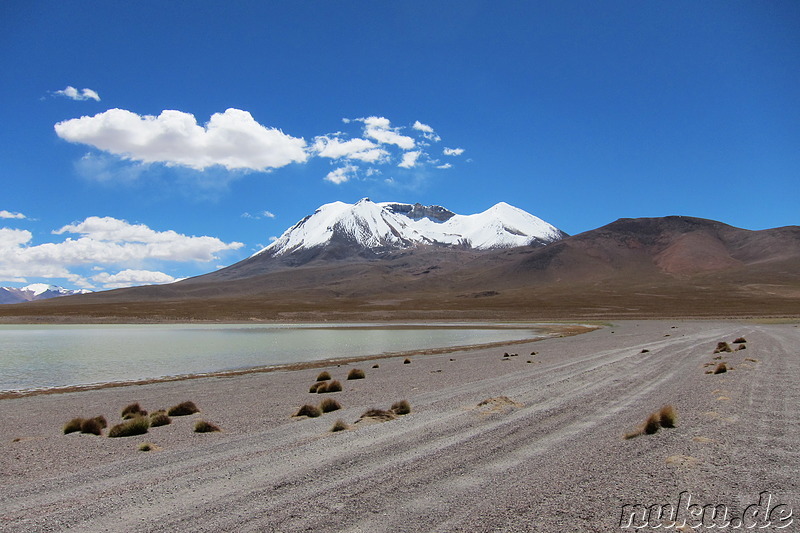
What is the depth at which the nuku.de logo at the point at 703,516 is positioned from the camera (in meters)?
6.23

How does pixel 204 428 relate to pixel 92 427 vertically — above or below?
below

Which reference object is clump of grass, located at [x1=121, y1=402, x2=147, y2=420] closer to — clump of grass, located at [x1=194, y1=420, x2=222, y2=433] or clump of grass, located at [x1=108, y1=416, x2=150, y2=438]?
clump of grass, located at [x1=108, y1=416, x2=150, y2=438]

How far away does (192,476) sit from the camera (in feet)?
28.2

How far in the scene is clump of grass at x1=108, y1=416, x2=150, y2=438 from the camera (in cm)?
1241

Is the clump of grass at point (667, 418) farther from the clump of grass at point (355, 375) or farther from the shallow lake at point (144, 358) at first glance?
the shallow lake at point (144, 358)

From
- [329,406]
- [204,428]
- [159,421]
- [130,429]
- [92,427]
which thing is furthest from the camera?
[329,406]

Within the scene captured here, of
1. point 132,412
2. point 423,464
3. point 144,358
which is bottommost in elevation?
point 144,358

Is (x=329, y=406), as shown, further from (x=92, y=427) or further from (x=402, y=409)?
(x=92, y=427)

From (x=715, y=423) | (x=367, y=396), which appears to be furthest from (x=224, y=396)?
(x=715, y=423)

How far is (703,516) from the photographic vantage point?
21.3ft

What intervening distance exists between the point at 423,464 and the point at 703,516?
411cm

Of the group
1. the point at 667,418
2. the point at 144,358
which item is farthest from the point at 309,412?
the point at 144,358

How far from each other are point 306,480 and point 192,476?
1978mm

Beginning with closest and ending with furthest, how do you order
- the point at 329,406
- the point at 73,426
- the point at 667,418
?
the point at 667,418 → the point at 73,426 → the point at 329,406
